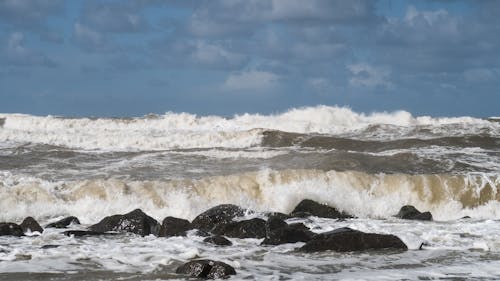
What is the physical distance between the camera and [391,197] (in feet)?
57.2

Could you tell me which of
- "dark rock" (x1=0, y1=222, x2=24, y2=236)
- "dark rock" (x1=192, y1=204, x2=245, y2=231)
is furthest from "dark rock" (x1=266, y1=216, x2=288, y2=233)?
"dark rock" (x1=0, y1=222, x2=24, y2=236)

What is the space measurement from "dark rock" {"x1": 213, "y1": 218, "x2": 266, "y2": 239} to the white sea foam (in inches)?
691

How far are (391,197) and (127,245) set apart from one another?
837 centimetres

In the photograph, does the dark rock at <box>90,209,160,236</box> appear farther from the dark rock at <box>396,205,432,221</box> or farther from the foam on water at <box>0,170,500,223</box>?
the dark rock at <box>396,205,432,221</box>

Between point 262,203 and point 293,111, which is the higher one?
point 293,111

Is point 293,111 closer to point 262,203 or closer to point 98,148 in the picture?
point 98,148

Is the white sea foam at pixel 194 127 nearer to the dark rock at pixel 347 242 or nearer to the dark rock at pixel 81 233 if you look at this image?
the dark rock at pixel 81 233

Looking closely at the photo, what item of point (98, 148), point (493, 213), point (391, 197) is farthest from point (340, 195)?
point (98, 148)

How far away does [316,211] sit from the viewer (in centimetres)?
1467

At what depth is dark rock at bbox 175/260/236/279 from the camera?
27.3ft

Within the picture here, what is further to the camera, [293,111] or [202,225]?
[293,111]

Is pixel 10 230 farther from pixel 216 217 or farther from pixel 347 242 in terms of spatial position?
pixel 347 242

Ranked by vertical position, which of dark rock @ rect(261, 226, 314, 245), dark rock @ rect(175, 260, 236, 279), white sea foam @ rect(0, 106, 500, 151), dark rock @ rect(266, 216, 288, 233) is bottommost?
dark rock @ rect(175, 260, 236, 279)

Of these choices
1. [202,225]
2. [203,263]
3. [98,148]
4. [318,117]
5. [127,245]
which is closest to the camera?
[203,263]
